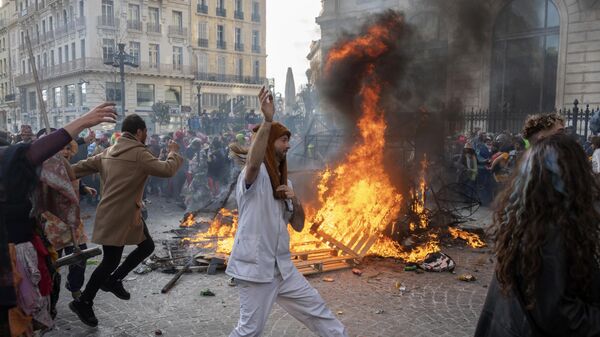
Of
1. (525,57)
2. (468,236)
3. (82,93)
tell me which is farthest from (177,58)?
(468,236)

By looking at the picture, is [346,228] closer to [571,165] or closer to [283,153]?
[283,153]

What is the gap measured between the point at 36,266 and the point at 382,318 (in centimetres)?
336

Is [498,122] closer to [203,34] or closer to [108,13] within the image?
[108,13]

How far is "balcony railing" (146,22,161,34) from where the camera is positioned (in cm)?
4565

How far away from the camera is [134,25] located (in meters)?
44.5

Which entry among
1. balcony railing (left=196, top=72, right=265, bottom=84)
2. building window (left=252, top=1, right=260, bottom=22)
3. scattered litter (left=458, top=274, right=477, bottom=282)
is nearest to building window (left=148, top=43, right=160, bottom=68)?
balcony railing (left=196, top=72, right=265, bottom=84)

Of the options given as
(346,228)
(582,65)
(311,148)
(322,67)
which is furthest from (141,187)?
(582,65)

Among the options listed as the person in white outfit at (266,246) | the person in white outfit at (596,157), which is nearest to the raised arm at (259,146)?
the person in white outfit at (266,246)

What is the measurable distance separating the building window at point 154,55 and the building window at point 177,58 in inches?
76.2

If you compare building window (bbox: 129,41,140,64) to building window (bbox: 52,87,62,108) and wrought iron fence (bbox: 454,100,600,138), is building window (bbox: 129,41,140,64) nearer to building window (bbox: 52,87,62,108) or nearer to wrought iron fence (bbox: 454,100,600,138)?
building window (bbox: 52,87,62,108)

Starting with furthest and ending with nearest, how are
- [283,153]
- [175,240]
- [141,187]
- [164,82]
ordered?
[164,82]
[175,240]
[141,187]
[283,153]

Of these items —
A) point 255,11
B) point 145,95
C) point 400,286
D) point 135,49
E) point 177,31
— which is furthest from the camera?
point 255,11

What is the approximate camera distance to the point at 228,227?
341 inches

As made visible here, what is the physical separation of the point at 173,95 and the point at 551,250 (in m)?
49.9
